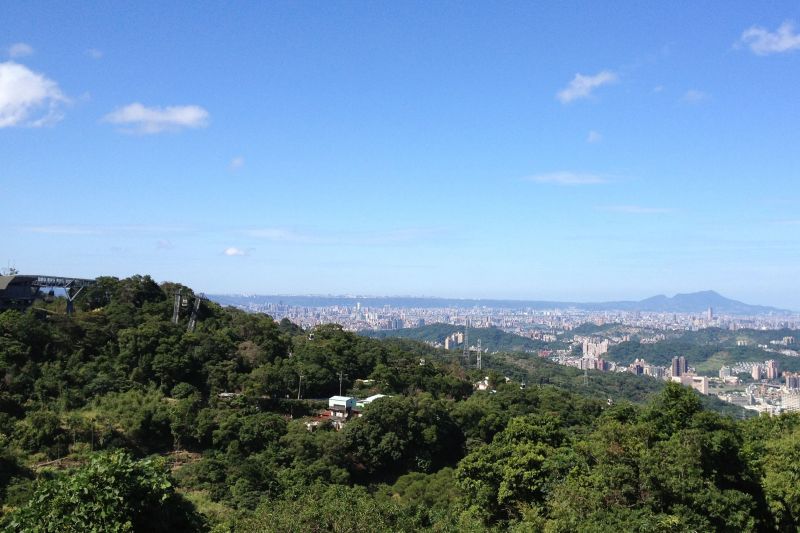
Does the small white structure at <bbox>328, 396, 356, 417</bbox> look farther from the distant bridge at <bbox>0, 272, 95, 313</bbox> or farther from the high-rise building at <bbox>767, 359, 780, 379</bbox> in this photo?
the high-rise building at <bbox>767, 359, 780, 379</bbox>

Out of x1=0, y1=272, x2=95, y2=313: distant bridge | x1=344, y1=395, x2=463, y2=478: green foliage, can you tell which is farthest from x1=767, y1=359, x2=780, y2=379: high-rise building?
x1=0, y1=272, x2=95, y2=313: distant bridge

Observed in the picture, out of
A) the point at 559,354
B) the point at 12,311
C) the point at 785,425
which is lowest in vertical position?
the point at 559,354

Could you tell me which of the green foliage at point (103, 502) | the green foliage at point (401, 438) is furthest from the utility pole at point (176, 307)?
the green foliage at point (103, 502)

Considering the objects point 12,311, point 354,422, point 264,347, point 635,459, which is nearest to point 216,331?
point 264,347

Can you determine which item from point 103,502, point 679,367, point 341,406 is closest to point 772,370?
point 679,367

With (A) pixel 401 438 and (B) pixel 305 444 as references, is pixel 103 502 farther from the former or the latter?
(A) pixel 401 438

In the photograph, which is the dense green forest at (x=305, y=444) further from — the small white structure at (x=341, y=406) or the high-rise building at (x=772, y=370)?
the high-rise building at (x=772, y=370)

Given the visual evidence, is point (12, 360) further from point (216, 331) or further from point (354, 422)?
point (354, 422)
